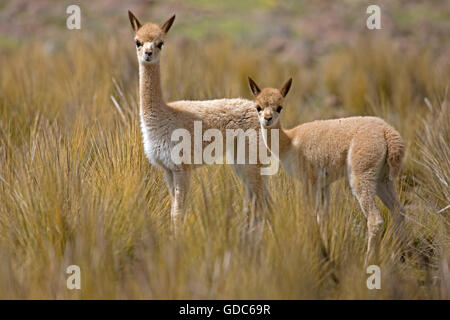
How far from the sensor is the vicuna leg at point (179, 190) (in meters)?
4.07

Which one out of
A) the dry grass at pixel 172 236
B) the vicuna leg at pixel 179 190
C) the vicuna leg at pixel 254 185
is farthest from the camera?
the vicuna leg at pixel 254 185

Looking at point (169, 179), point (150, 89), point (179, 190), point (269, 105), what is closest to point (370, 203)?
point (269, 105)

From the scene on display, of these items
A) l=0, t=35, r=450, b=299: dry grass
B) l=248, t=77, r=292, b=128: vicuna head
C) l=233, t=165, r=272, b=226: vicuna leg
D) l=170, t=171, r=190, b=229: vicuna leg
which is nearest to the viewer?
l=0, t=35, r=450, b=299: dry grass

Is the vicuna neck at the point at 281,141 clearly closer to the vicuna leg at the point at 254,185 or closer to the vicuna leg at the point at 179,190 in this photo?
the vicuna leg at the point at 254,185

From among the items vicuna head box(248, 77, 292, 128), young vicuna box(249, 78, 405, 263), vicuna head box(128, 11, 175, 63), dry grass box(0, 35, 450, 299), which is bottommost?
dry grass box(0, 35, 450, 299)

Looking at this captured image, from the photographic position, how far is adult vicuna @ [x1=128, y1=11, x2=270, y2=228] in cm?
411

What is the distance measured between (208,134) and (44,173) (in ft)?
3.46

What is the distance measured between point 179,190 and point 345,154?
107cm

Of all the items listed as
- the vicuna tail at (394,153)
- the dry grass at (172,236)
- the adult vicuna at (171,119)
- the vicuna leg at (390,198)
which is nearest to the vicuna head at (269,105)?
the adult vicuna at (171,119)

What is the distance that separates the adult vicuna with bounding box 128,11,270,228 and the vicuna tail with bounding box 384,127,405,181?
79 centimetres

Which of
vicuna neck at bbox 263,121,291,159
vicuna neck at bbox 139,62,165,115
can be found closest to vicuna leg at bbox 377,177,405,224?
vicuna neck at bbox 263,121,291,159

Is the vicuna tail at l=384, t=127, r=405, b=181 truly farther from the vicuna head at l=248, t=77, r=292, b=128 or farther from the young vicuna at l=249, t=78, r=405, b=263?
the vicuna head at l=248, t=77, r=292, b=128

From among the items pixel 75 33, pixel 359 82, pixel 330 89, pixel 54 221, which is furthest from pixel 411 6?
pixel 54 221
